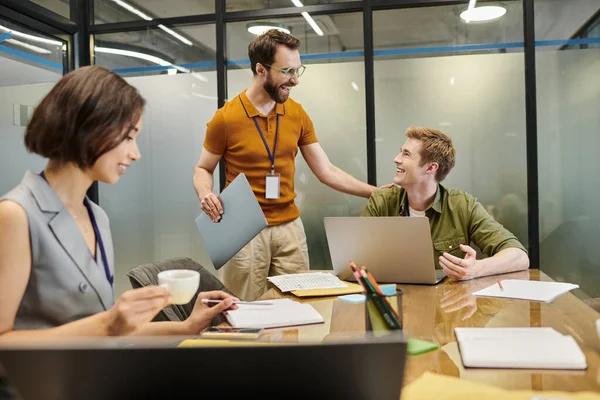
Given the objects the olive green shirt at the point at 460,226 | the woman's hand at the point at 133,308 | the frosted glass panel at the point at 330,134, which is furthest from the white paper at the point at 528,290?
the frosted glass panel at the point at 330,134

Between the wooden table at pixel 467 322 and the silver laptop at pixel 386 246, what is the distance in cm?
7

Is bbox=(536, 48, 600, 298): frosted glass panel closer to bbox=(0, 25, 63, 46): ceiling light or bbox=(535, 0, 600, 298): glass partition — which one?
bbox=(535, 0, 600, 298): glass partition

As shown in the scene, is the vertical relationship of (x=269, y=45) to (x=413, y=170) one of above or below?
above

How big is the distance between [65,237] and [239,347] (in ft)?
2.69

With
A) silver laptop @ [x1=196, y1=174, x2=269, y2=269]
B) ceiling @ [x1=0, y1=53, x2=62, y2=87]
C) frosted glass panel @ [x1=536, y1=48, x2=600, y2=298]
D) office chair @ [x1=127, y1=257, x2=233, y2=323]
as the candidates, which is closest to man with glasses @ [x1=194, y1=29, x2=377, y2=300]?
silver laptop @ [x1=196, y1=174, x2=269, y2=269]

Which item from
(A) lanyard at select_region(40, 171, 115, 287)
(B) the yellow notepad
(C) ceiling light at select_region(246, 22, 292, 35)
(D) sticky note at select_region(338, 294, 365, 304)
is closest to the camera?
(A) lanyard at select_region(40, 171, 115, 287)

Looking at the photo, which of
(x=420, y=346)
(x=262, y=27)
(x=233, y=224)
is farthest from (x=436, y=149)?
(x=262, y=27)

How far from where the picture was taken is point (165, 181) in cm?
445

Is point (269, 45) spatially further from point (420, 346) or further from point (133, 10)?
point (420, 346)

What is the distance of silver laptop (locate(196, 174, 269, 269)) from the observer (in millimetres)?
2590

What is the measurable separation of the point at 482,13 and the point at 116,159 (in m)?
3.26

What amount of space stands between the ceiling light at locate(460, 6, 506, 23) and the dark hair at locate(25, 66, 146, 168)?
125 inches

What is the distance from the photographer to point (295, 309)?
1687 millimetres

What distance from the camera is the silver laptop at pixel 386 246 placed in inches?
79.9
